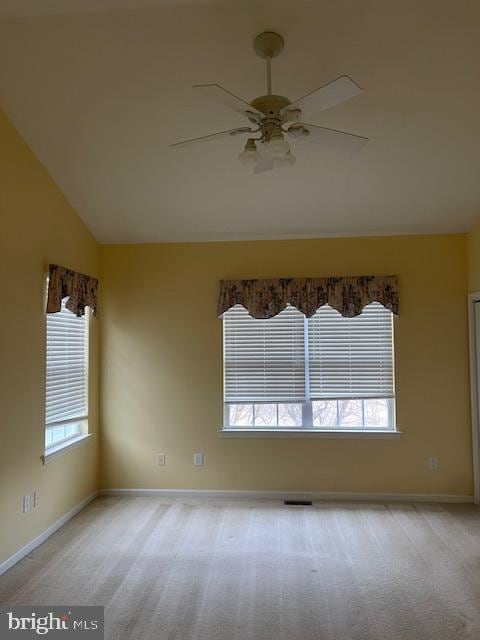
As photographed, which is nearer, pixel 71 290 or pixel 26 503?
pixel 26 503

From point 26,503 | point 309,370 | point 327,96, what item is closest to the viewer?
point 327,96

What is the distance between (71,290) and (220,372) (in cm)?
163

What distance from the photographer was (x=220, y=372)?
450cm

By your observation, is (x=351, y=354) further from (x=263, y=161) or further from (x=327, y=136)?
(x=327, y=136)

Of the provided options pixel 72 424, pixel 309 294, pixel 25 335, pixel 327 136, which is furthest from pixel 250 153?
pixel 72 424

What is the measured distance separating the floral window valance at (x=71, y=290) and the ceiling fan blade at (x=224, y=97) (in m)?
2.18

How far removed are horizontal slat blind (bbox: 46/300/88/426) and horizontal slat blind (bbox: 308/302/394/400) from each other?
225 cm

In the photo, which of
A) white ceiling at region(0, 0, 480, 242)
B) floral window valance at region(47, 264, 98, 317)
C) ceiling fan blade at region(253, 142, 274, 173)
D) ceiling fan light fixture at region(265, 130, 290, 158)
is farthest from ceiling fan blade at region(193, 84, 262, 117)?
floral window valance at region(47, 264, 98, 317)

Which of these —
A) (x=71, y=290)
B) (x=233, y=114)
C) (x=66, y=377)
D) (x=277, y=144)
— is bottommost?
(x=66, y=377)

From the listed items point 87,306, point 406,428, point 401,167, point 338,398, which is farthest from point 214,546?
point 401,167

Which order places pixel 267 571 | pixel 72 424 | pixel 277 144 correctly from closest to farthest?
pixel 277 144
pixel 267 571
pixel 72 424

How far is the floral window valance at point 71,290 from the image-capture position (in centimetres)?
358

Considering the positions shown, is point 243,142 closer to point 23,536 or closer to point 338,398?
point 338,398

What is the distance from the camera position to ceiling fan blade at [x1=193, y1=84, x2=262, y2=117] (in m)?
1.91
